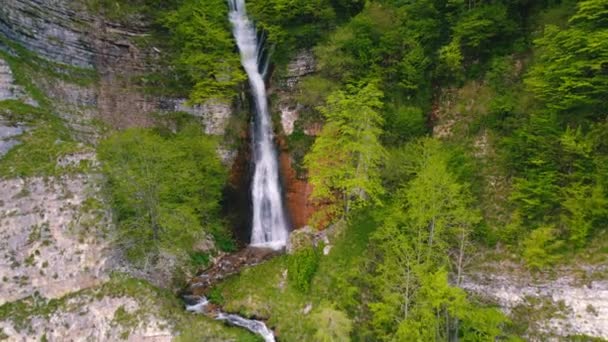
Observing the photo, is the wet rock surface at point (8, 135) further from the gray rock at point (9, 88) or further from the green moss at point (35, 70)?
the green moss at point (35, 70)

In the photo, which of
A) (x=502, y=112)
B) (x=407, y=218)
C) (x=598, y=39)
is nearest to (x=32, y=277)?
A: (x=407, y=218)

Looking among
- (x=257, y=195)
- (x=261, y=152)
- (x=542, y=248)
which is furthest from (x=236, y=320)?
(x=542, y=248)

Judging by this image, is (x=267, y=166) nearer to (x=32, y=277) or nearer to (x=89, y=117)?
(x=89, y=117)

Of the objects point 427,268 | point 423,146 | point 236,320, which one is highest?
point 423,146

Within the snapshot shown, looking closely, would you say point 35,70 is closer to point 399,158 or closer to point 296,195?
point 296,195

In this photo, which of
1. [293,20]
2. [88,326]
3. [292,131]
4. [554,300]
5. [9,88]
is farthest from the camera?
[293,20]

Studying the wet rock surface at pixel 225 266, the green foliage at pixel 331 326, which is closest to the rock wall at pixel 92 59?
the wet rock surface at pixel 225 266

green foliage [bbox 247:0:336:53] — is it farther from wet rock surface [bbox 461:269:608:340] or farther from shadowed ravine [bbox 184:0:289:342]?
wet rock surface [bbox 461:269:608:340]
